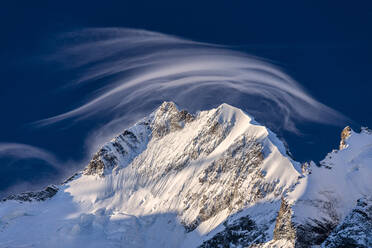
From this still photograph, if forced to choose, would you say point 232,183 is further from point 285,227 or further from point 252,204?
point 285,227

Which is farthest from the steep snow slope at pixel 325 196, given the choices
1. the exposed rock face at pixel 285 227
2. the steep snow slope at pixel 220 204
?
the steep snow slope at pixel 220 204

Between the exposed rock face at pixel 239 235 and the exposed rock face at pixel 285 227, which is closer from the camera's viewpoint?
the exposed rock face at pixel 285 227

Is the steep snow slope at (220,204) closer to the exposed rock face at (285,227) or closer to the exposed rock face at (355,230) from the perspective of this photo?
the exposed rock face at (285,227)

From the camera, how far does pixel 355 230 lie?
347 ft

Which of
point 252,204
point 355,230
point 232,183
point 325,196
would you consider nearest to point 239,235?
point 252,204

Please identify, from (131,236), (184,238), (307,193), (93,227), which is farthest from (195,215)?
(307,193)

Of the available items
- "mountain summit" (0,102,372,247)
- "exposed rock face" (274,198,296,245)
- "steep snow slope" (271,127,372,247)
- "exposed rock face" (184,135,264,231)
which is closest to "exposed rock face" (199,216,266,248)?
"mountain summit" (0,102,372,247)

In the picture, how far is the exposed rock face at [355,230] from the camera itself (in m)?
Answer: 103

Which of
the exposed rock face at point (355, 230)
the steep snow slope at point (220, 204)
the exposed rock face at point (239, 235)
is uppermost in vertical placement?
the steep snow slope at point (220, 204)

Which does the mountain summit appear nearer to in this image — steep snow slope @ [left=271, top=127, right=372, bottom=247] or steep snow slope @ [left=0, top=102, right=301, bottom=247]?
steep snow slope @ [left=271, top=127, right=372, bottom=247]

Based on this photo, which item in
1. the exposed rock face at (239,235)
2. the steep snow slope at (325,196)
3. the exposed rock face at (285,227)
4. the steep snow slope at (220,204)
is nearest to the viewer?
the steep snow slope at (325,196)

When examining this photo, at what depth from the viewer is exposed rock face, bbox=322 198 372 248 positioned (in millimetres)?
102819

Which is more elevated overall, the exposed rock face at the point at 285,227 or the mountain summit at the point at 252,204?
the mountain summit at the point at 252,204

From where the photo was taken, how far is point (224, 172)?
588 feet
